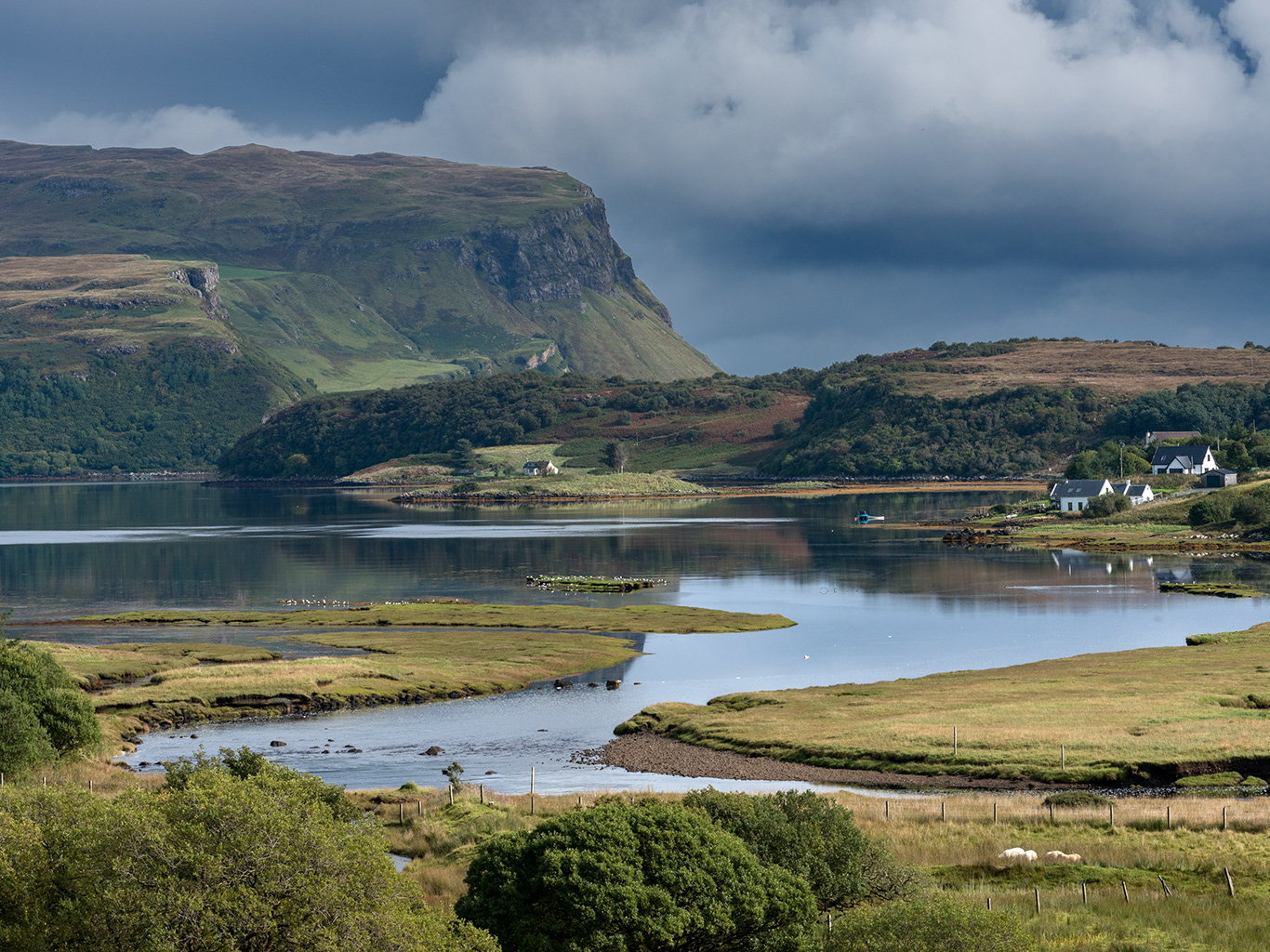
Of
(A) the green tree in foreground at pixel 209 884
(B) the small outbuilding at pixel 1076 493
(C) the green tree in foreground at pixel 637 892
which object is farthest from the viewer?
(B) the small outbuilding at pixel 1076 493

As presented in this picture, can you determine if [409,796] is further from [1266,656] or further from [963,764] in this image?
[1266,656]

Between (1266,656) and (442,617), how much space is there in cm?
5547

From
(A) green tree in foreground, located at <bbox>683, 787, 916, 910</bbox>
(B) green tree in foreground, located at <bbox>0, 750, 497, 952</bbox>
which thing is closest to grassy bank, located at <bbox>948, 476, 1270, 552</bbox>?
(A) green tree in foreground, located at <bbox>683, 787, 916, 910</bbox>

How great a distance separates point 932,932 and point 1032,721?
35532 mm

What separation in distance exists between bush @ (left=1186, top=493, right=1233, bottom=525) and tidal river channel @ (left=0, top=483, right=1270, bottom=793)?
25.1 meters

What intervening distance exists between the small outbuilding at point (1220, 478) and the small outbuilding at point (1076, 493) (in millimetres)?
20686

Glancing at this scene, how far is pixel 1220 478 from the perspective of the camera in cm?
18762

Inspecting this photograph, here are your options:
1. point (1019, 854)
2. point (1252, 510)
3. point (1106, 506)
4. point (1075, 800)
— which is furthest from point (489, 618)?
point (1106, 506)

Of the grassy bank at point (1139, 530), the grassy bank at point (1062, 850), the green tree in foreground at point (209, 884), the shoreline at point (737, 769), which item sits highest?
the green tree in foreground at point (209, 884)

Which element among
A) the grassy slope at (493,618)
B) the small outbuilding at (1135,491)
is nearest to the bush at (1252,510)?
the small outbuilding at (1135,491)

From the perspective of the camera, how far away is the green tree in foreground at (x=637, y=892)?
19438mm

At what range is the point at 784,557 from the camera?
137000 millimetres

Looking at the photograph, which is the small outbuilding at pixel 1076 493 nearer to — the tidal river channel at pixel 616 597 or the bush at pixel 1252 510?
the tidal river channel at pixel 616 597

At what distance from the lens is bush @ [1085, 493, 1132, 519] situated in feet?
554
